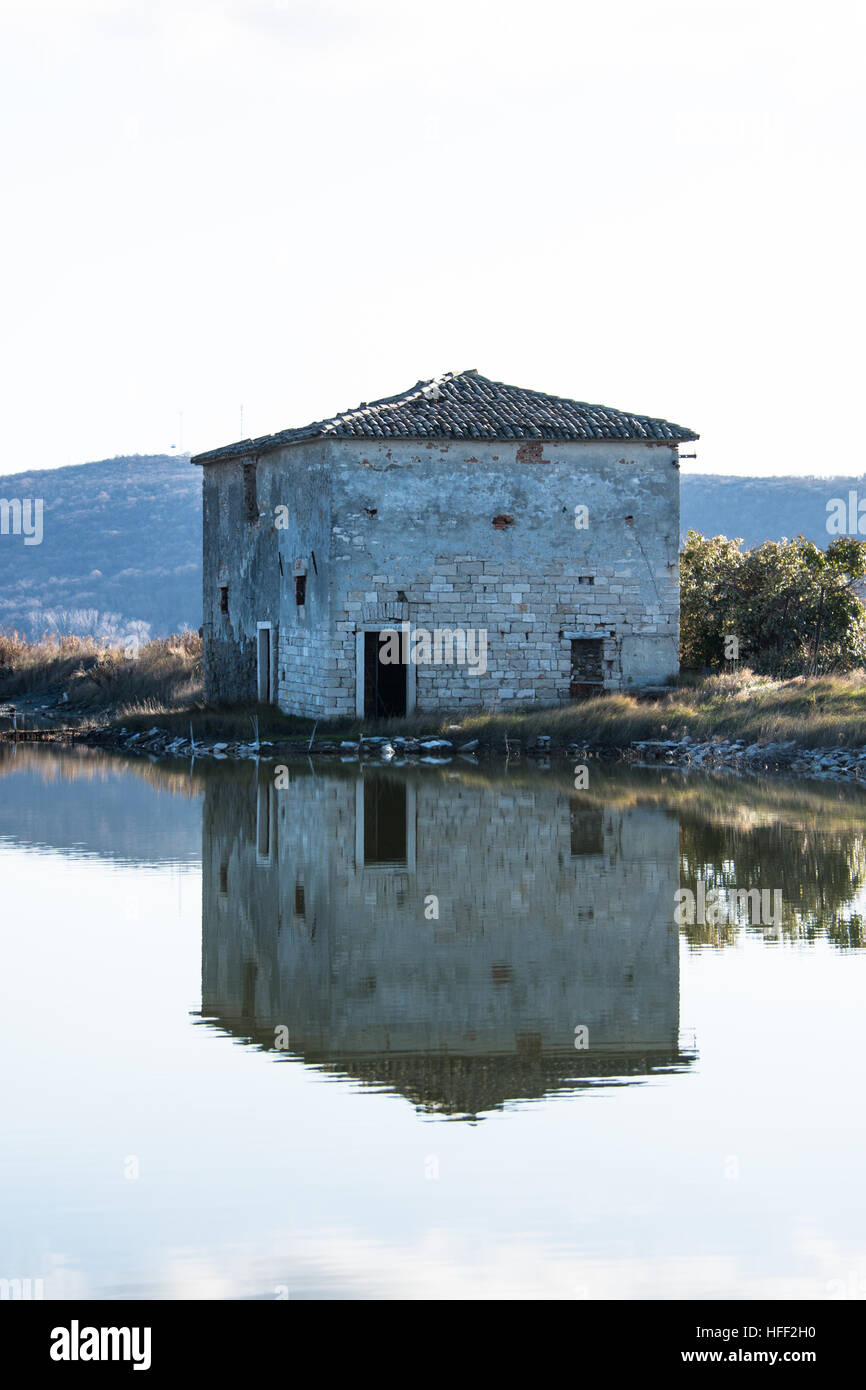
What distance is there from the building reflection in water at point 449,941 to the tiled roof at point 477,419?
33.5ft

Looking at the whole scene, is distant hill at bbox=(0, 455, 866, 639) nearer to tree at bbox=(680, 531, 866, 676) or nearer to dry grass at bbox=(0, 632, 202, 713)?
dry grass at bbox=(0, 632, 202, 713)

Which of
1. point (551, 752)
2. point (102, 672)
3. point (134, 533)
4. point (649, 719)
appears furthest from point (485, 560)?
point (134, 533)

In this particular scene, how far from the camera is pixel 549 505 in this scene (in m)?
29.6

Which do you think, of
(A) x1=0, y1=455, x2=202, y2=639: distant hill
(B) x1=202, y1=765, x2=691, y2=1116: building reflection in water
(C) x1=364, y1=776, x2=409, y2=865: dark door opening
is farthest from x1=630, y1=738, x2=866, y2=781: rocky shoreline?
(A) x1=0, y1=455, x2=202, y2=639: distant hill

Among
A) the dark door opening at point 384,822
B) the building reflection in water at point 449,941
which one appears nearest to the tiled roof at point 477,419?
Answer: the dark door opening at point 384,822

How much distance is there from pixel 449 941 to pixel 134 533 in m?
84.7

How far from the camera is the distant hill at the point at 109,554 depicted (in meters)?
83.4

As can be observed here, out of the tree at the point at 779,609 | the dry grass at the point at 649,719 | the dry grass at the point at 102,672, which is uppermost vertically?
the tree at the point at 779,609

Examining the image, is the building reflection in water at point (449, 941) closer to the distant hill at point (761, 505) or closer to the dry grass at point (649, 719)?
the dry grass at point (649, 719)

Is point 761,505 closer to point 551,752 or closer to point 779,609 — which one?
point 779,609

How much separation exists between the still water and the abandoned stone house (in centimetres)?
Result: 1233
